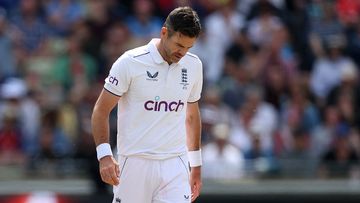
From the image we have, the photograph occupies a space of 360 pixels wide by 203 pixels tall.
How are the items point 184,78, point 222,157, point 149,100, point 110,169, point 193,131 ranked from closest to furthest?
1. point 110,169
2. point 149,100
3. point 184,78
4. point 193,131
5. point 222,157

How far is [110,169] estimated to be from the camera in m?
6.75

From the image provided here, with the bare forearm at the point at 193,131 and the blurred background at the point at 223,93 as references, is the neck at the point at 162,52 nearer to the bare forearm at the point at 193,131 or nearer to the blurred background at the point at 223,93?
the bare forearm at the point at 193,131

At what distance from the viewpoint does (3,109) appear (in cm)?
1244

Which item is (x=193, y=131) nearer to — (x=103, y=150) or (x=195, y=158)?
(x=195, y=158)

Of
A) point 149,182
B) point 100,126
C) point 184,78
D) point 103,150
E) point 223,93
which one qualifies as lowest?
point 149,182

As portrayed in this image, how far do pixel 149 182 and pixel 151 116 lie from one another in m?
0.48

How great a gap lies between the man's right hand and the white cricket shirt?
246mm

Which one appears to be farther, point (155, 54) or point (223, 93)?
point (223, 93)

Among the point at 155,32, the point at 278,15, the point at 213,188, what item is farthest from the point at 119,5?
the point at 213,188

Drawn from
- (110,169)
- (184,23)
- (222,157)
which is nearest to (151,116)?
(110,169)

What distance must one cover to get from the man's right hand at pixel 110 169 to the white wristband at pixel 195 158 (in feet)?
2.62

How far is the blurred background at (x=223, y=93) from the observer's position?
11492mm

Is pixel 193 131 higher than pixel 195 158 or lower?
higher

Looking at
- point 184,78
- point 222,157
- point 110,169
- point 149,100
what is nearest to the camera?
point 110,169
